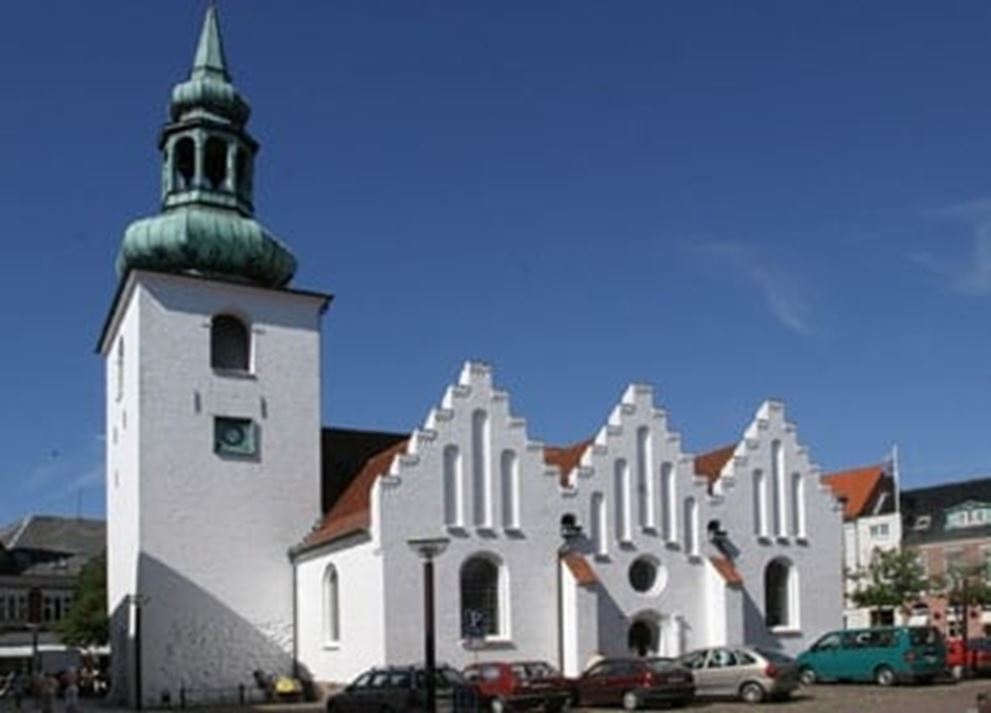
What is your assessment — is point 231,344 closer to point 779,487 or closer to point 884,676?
point 779,487

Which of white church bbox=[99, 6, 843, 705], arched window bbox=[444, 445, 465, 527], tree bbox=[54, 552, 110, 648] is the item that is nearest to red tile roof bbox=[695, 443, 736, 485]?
white church bbox=[99, 6, 843, 705]

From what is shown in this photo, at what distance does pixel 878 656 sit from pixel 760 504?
27.8 feet

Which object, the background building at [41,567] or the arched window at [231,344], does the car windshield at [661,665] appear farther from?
A: the background building at [41,567]

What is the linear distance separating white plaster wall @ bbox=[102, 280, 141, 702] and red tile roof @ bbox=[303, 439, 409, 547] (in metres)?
5.78

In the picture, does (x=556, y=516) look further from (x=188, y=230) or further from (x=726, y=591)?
(x=188, y=230)

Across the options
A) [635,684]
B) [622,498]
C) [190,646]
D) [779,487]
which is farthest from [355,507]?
[779,487]

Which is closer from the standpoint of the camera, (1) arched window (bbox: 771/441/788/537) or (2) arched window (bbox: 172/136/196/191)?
(2) arched window (bbox: 172/136/196/191)

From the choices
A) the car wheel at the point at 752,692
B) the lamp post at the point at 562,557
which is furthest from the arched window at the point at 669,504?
the car wheel at the point at 752,692

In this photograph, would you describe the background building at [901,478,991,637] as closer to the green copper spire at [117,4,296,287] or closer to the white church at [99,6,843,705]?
the white church at [99,6,843,705]

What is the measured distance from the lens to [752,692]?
38250mm

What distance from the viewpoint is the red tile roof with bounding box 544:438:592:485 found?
156 feet

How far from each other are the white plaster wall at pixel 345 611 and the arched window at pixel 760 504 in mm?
14716

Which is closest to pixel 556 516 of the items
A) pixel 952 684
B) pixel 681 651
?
pixel 681 651

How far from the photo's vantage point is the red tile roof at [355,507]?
43594mm
